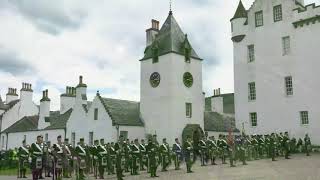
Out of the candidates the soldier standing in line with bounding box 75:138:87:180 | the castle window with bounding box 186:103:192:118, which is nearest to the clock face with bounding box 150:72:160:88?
the castle window with bounding box 186:103:192:118

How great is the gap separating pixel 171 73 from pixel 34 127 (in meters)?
23.5

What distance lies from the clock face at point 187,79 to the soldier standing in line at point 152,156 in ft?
50.2

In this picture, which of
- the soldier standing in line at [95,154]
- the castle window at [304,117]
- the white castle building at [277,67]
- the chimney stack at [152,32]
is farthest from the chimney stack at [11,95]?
the castle window at [304,117]

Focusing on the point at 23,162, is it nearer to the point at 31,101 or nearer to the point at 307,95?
the point at 307,95

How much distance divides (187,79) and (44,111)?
67.9 ft

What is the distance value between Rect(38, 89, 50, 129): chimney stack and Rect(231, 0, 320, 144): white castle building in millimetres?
23960

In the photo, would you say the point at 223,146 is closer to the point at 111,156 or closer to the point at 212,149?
the point at 212,149

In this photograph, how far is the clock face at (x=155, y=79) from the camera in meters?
38.2

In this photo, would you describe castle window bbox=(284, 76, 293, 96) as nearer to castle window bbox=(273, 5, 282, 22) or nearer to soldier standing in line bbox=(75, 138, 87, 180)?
castle window bbox=(273, 5, 282, 22)

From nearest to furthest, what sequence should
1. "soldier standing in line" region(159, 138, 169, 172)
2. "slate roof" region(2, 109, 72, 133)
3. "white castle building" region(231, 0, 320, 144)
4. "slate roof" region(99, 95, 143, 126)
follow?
"soldier standing in line" region(159, 138, 169, 172) → "white castle building" region(231, 0, 320, 144) → "slate roof" region(99, 95, 143, 126) → "slate roof" region(2, 109, 72, 133)

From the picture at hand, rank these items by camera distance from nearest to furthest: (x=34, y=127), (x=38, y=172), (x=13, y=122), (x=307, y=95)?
(x=38, y=172) < (x=307, y=95) < (x=34, y=127) < (x=13, y=122)

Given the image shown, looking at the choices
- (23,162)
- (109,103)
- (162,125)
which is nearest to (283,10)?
(162,125)

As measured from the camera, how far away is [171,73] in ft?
121

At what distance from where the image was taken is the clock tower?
36.6 meters
